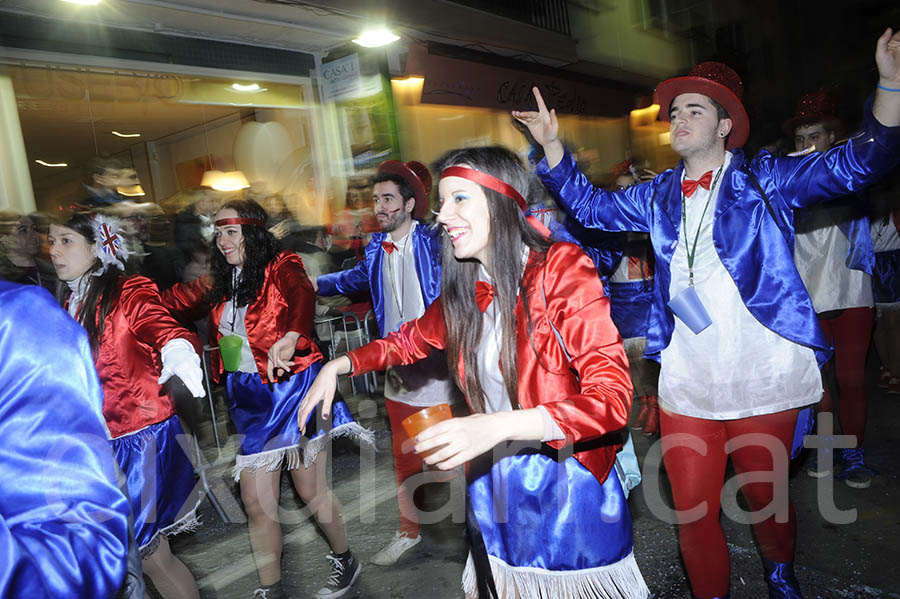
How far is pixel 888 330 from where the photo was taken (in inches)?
237

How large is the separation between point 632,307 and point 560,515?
382 cm

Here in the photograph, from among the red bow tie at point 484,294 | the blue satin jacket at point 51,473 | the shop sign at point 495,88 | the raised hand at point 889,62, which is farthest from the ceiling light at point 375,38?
the blue satin jacket at point 51,473

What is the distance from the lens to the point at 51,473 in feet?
3.48

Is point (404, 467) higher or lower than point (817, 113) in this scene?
lower

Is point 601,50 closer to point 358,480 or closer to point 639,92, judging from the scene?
point 639,92

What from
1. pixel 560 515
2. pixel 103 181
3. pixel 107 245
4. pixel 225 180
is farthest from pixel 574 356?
pixel 225 180

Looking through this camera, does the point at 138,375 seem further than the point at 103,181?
No

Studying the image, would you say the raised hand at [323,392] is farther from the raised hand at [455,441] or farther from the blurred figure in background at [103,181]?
the blurred figure in background at [103,181]

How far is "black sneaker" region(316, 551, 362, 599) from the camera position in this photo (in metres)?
3.57

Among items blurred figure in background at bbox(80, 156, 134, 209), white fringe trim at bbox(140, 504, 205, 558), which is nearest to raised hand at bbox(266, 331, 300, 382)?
white fringe trim at bbox(140, 504, 205, 558)

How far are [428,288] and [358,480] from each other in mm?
2094

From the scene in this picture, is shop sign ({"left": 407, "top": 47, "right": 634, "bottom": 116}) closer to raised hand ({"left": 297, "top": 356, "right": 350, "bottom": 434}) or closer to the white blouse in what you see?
the white blouse

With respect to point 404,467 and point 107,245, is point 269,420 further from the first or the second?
point 107,245

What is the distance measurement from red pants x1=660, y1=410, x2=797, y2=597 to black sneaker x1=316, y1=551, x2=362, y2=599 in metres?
1.84
